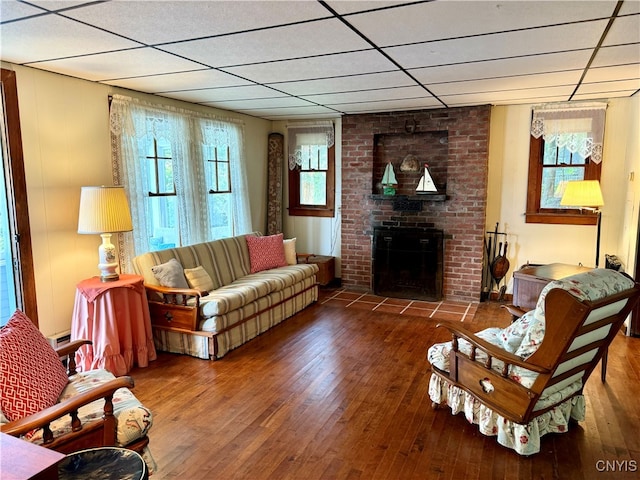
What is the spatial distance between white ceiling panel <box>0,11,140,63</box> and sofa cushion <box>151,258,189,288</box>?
1.77 m

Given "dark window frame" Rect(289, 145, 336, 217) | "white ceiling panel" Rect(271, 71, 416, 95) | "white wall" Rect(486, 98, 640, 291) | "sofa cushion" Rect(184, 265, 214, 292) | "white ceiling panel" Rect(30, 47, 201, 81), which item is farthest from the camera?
"dark window frame" Rect(289, 145, 336, 217)

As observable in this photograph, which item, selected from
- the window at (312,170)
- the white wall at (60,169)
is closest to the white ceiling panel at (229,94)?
the white wall at (60,169)

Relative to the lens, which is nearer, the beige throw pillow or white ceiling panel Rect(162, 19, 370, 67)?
white ceiling panel Rect(162, 19, 370, 67)

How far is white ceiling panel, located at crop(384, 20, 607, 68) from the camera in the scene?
2471mm

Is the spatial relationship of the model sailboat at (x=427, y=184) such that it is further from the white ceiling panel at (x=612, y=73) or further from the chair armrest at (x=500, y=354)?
the chair armrest at (x=500, y=354)

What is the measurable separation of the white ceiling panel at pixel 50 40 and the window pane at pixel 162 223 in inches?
68.0

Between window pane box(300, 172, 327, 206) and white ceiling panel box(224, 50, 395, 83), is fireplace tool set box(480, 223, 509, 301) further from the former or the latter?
white ceiling panel box(224, 50, 395, 83)

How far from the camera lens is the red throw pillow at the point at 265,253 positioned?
5.07 meters

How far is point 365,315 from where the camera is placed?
4.98 meters

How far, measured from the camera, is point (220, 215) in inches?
218

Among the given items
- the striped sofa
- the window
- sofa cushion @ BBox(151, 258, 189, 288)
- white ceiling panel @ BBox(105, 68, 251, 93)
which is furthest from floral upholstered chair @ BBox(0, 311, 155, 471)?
the window

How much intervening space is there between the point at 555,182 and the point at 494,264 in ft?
3.85

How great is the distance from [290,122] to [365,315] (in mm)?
3055

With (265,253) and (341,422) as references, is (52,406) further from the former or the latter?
(265,253)
